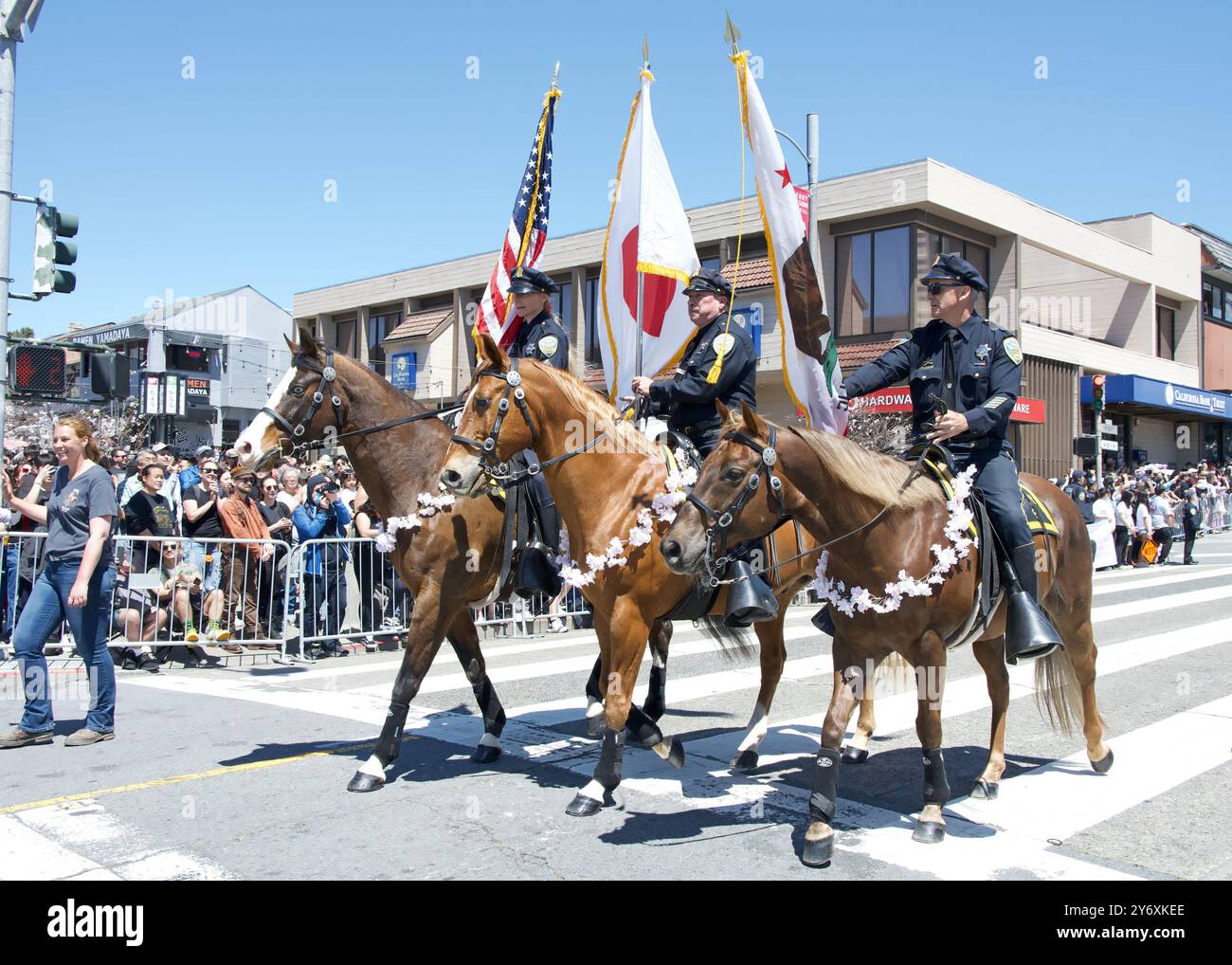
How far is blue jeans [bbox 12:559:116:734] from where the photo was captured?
6562 mm

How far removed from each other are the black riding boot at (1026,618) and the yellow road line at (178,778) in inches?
164

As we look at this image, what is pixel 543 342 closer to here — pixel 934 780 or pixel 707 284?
pixel 707 284

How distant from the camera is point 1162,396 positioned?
36.3m

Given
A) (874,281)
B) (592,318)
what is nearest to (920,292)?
(874,281)

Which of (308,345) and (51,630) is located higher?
(308,345)

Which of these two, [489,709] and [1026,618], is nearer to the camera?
[1026,618]

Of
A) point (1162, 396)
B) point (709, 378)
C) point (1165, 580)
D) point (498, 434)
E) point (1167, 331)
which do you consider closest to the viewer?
point (498, 434)

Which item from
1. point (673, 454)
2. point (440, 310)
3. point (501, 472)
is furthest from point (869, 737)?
point (440, 310)

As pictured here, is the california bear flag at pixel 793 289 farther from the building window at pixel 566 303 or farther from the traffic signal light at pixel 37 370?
the building window at pixel 566 303

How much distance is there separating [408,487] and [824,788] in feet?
10.7

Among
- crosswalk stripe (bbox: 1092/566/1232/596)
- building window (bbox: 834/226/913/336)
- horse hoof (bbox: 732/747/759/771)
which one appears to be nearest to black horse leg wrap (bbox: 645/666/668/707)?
horse hoof (bbox: 732/747/759/771)

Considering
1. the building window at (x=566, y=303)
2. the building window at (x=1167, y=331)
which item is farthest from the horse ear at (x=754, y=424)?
the building window at (x=1167, y=331)
